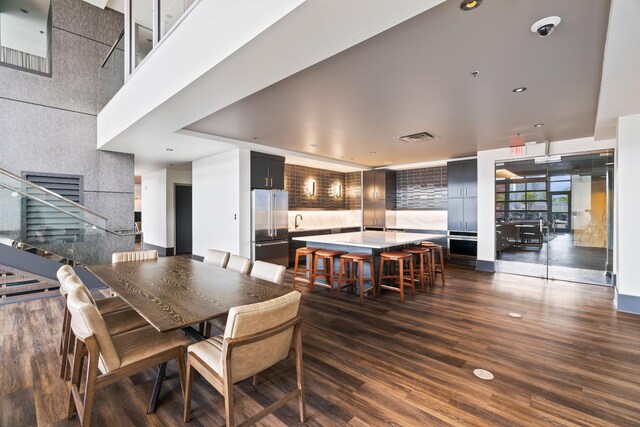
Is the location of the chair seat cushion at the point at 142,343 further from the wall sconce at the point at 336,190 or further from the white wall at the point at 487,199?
the wall sconce at the point at 336,190

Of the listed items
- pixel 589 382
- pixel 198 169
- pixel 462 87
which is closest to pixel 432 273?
pixel 589 382

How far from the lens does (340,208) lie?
9.19 metres

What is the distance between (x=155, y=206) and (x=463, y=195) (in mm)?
8903

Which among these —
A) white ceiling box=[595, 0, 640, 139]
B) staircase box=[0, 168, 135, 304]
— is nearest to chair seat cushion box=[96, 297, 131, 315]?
staircase box=[0, 168, 135, 304]

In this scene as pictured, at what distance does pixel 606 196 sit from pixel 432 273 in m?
3.31

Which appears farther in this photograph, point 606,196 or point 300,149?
point 300,149

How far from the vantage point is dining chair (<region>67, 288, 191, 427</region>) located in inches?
62.7

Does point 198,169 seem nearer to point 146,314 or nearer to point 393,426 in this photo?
point 146,314

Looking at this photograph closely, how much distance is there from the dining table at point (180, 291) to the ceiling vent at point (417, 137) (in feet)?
12.3

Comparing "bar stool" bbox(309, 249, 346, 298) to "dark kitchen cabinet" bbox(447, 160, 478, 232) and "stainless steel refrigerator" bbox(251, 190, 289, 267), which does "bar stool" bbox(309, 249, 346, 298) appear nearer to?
"stainless steel refrigerator" bbox(251, 190, 289, 267)

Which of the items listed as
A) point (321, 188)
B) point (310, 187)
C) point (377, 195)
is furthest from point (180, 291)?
point (377, 195)

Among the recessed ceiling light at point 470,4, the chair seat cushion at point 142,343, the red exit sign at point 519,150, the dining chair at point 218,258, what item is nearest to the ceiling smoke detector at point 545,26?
the recessed ceiling light at point 470,4

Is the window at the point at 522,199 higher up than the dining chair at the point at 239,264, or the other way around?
the window at the point at 522,199

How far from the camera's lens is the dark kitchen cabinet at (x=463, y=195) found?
6.74m
